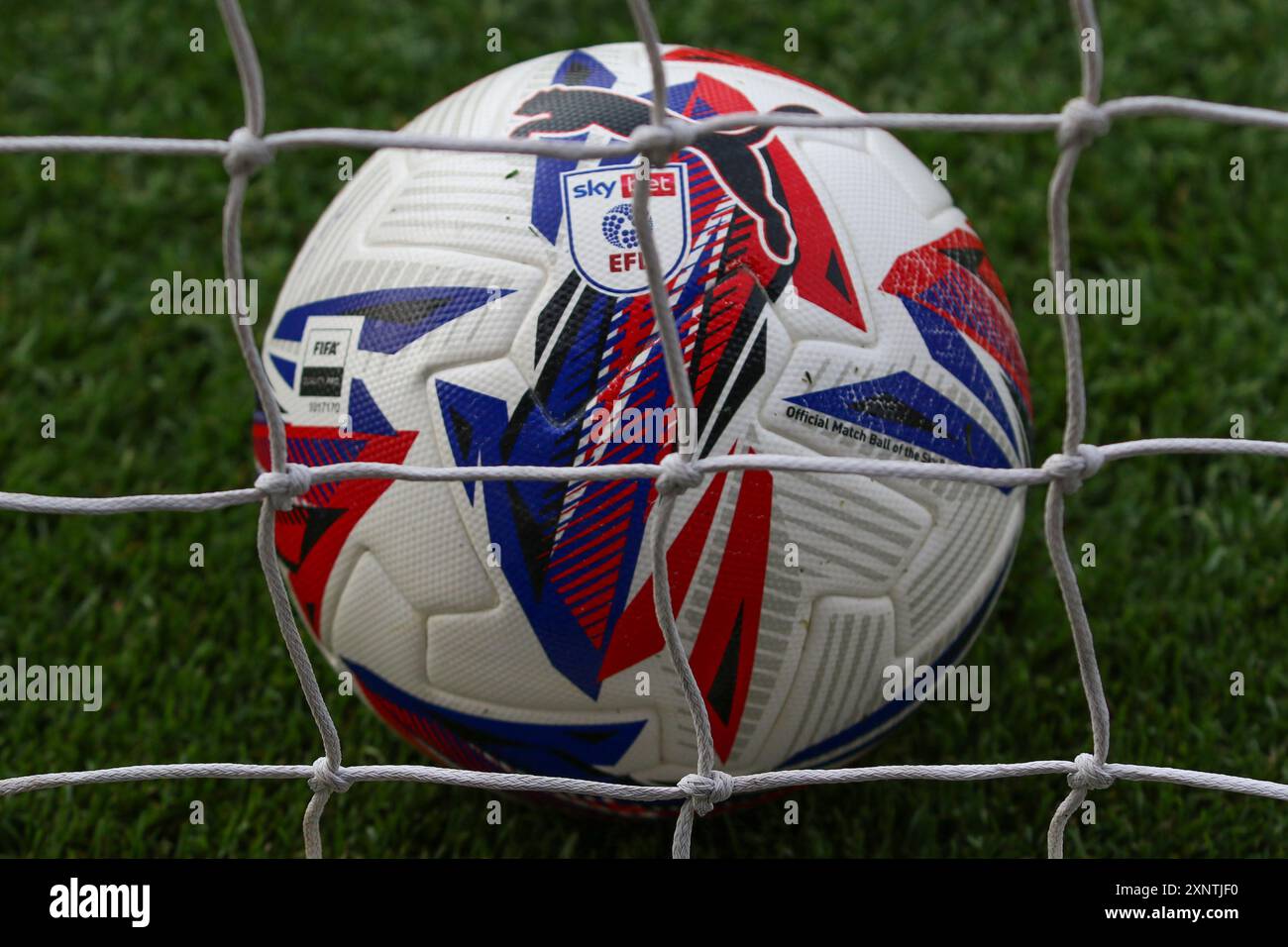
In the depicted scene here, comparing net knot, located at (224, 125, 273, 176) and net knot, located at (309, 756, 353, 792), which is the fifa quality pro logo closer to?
net knot, located at (224, 125, 273, 176)

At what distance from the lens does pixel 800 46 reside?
3.69 meters

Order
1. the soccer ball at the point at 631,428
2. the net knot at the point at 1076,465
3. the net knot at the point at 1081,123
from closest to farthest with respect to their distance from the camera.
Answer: the net knot at the point at 1081,123 → the net knot at the point at 1076,465 → the soccer ball at the point at 631,428

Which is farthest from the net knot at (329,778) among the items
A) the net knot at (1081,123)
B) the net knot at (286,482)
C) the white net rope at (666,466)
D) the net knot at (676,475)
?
the net knot at (1081,123)

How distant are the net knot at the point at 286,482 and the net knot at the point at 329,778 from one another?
15.2 inches

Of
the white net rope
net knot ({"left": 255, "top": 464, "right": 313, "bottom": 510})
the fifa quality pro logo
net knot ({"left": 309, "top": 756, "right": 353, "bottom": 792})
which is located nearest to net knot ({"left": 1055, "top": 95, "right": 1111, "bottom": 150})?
the white net rope

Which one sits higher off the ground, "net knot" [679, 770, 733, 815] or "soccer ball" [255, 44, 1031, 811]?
"soccer ball" [255, 44, 1031, 811]

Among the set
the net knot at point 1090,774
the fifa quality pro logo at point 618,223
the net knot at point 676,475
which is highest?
the fifa quality pro logo at point 618,223

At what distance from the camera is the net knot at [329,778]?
5.94 ft

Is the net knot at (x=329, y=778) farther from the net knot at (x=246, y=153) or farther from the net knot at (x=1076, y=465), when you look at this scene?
the net knot at (x=1076, y=465)

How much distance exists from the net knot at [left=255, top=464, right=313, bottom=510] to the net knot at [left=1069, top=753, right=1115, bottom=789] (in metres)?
1.08

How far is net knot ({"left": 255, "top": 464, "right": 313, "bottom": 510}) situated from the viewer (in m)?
1.67

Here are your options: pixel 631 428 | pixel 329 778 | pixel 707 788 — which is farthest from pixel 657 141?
pixel 329 778

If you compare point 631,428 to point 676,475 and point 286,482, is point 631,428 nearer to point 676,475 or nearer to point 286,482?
point 676,475
